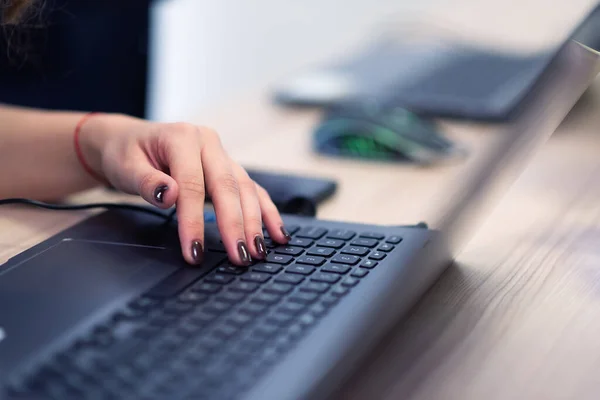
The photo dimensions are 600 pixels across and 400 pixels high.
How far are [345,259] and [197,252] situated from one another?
0.12 meters

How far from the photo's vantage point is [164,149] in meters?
0.83

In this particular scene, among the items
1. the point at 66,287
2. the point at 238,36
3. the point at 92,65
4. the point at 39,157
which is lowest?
the point at 238,36

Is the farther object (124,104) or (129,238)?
(124,104)

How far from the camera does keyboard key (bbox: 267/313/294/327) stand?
571 mm

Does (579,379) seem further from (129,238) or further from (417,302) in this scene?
(129,238)

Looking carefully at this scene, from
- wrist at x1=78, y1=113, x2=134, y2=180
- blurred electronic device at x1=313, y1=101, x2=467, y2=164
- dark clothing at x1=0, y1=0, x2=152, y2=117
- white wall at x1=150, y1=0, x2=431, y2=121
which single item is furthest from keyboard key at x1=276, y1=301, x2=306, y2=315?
white wall at x1=150, y1=0, x2=431, y2=121

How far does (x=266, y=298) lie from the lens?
2.01ft

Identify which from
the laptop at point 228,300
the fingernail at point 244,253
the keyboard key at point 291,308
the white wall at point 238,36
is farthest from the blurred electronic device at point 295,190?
the white wall at point 238,36

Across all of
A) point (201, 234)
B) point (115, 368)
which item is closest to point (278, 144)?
point (201, 234)

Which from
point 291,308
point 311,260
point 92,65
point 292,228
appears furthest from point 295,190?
point 92,65

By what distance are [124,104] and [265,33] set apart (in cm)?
115

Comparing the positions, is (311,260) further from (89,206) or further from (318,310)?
(89,206)

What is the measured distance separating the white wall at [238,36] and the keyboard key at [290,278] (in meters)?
2.15

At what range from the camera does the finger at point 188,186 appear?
0.71 meters
